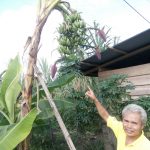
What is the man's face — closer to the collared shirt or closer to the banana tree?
the collared shirt

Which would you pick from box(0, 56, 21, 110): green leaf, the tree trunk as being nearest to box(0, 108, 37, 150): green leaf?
box(0, 56, 21, 110): green leaf

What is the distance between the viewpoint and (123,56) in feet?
18.9

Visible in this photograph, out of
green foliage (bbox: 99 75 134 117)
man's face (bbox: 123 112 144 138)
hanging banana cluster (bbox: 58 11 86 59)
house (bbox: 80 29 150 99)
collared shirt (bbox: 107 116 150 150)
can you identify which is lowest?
collared shirt (bbox: 107 116 150 150)

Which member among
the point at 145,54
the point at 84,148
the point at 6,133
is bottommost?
the point at 84,148

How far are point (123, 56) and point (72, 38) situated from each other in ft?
3.31

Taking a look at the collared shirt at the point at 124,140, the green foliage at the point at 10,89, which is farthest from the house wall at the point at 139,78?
the green foliage at the point at 10,89

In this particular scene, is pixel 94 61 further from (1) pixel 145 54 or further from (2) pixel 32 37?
(2) pixel 32 37

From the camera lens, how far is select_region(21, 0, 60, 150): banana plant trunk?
12.3ft

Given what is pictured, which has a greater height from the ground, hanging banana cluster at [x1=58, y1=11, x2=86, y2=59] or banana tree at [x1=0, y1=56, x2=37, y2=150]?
hanging banana cluster at [x1=58, y1=11, x2=86, y2=59]

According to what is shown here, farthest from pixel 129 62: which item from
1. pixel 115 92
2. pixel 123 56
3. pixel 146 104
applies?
pixel 146 104

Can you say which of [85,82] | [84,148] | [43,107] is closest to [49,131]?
[84,148]

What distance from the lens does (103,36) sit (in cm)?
367

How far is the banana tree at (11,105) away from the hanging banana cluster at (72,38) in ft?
3.63

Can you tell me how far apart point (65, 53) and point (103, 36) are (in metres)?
1.70
